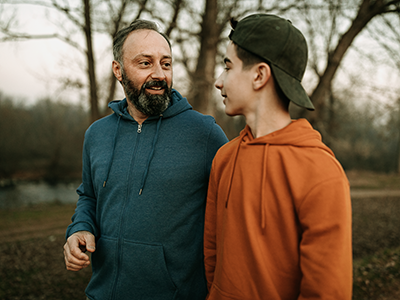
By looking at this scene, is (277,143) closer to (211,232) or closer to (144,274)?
(211,232)

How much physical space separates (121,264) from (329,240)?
1198mm

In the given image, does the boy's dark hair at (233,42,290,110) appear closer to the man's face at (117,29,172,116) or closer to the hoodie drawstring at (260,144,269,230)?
the hoodie drawstring at (260,144,269,230)

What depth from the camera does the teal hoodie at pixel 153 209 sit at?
1.68 metres

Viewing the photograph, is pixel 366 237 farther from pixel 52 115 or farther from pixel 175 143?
pixel 52 115

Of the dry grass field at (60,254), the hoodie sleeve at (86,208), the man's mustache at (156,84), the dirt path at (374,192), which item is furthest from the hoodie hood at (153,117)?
the dirt path at (374,192)

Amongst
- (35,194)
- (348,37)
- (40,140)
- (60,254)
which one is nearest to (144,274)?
(348,37)

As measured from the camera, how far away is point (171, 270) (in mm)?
1676

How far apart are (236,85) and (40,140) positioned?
2715 centimetres

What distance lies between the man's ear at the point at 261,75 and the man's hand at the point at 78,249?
1.28m

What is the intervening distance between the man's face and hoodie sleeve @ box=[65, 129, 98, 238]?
0.57 m

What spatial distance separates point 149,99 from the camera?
6.04 feet

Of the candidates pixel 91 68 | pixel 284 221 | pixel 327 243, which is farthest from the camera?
pixel 91 68

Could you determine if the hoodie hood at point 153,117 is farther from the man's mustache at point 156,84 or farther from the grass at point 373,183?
the grass at point 373,183

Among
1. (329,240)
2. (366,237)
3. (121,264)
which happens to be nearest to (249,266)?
(329,240)
